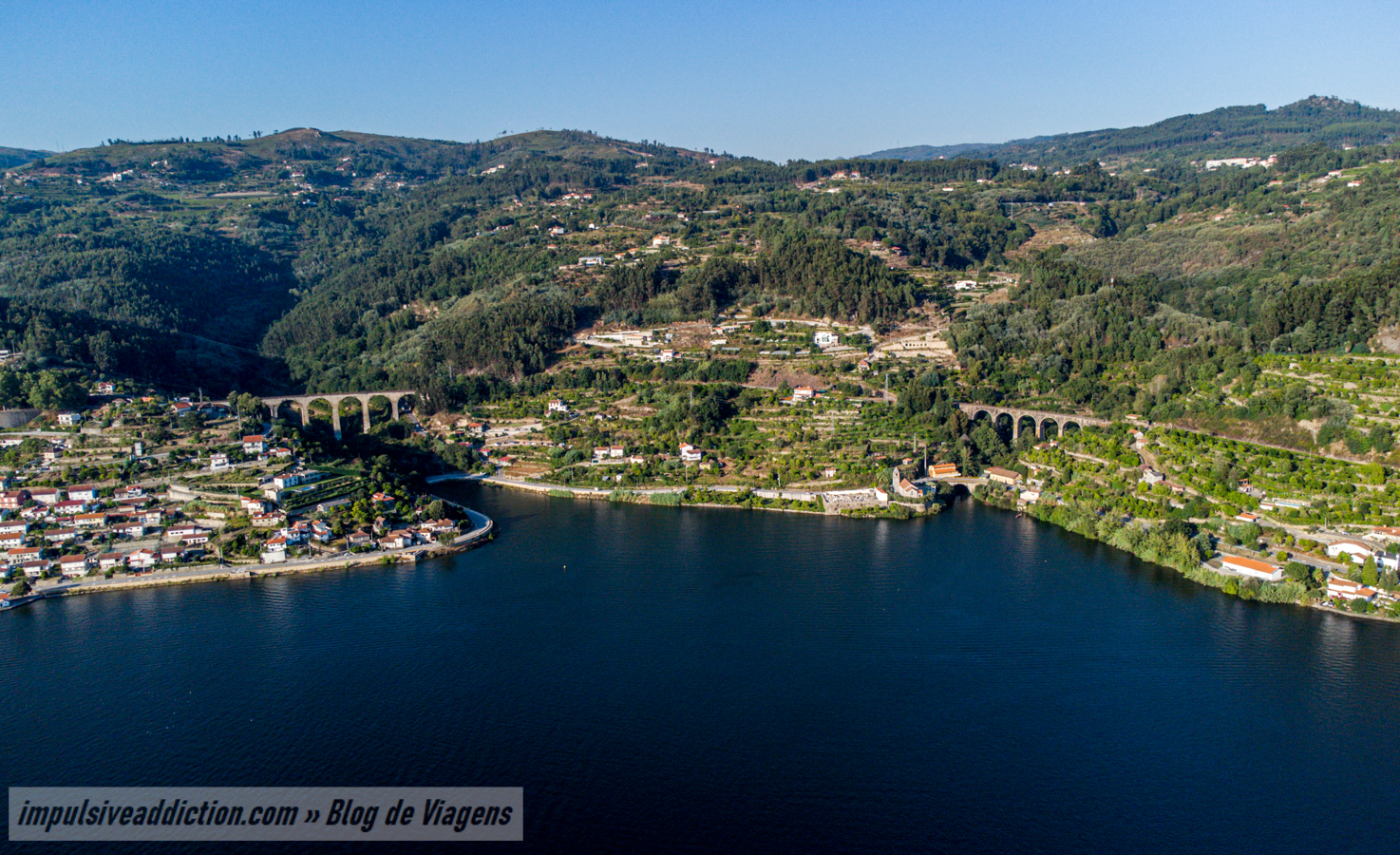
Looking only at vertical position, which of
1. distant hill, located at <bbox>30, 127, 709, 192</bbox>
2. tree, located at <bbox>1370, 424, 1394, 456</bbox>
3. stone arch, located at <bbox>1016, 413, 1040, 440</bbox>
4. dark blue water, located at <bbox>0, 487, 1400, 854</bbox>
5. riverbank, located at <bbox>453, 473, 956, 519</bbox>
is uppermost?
distant hill, located at <bbox>30, 127, 709, 192</bbox>

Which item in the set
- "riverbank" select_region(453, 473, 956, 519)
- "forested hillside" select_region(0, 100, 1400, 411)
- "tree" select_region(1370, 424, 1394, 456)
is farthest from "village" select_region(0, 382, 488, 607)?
"tree" select_region(1370, 424, 1394, 456)

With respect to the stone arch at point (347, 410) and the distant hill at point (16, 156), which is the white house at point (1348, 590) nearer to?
the stone arch at point (347, 410)

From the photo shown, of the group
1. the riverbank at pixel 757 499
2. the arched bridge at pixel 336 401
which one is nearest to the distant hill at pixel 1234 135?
the riverbank at pixel 757 499

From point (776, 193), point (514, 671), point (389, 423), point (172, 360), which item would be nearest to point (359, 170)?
point (776, 193)

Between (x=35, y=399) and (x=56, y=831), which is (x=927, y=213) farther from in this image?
(x=56, y=831)

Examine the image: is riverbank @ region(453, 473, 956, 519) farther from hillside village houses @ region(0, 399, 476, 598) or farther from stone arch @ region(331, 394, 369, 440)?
stone arch @ region(331, 394, 369, 440)

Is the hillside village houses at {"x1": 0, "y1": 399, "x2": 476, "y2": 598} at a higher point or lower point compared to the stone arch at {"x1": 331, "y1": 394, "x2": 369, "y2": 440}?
lower
